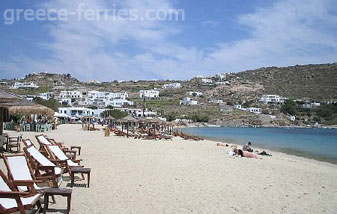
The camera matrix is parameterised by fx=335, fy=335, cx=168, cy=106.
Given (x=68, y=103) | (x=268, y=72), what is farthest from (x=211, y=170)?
(x=268, y=72)

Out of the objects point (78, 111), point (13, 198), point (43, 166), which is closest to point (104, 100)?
point (78, 111)

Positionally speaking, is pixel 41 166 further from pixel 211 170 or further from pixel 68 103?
pixel 68 103

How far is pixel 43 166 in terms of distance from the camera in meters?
5.59

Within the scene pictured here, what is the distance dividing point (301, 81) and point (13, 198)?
119m

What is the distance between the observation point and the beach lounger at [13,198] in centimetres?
361

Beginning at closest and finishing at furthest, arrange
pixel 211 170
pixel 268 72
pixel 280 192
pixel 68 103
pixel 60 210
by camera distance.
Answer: pixel 60 210 < pixel 280 192 < pixel 211 170 < pixel 68 103 < pixel 268 72

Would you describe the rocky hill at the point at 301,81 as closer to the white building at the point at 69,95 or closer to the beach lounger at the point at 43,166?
the white building at the point at 69,95

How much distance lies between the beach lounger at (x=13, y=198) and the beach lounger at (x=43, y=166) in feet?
4.01

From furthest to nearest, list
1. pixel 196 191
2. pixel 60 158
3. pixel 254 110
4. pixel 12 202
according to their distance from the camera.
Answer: pixel 254 110 → pixel 60 158 → pixel 196 191 → pixel 12 202

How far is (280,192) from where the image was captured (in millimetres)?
7344

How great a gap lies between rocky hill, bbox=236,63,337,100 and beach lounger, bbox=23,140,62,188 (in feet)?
342

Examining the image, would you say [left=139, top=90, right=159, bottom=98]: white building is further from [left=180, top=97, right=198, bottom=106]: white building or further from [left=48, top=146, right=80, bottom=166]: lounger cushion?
[left=48, top=146, right=80, bottom=166]: lounger cushion

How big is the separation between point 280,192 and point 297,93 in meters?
110

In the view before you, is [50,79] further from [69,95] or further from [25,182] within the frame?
[25,182]
